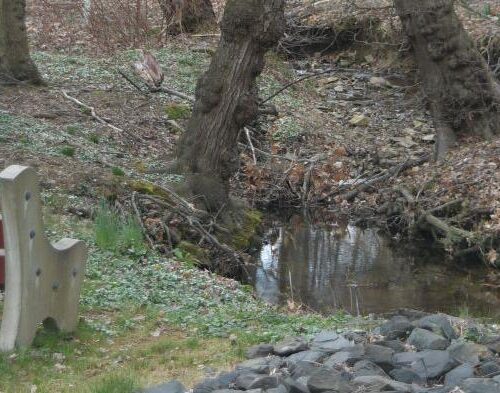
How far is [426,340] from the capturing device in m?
6.16

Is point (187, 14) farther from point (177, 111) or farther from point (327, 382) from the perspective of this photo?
point (327, 382)

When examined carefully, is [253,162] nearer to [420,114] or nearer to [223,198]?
[223,198]

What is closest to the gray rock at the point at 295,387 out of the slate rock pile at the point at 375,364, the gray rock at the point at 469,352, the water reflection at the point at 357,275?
the slate rock pile at the point at 375,364

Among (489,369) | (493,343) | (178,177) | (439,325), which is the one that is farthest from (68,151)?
(489,369)

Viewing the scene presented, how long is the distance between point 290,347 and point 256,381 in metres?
0.72

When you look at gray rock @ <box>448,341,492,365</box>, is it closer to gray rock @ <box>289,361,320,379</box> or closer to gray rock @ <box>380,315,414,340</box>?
gray rock @ <box>380,315,414,340</box>

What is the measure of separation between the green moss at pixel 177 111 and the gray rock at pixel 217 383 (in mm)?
11149

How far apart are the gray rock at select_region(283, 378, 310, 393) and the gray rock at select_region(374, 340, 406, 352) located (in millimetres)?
974

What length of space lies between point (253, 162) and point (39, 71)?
4.44m

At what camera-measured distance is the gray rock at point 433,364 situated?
5.66 metres

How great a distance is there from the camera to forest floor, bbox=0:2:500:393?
22.0ft

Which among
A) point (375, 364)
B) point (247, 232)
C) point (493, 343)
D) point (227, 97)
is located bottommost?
point (247, 232)

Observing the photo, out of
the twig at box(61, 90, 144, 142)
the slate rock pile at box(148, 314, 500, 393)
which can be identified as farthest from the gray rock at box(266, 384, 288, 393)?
the twig at box(61, 90, 144, 142)

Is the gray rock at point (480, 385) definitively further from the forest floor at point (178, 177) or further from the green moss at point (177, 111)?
the green moss at point (177, 111)
